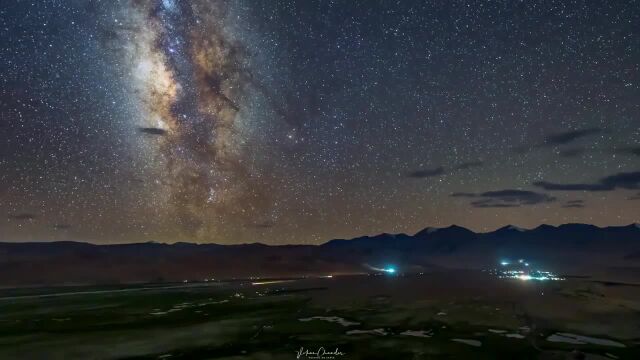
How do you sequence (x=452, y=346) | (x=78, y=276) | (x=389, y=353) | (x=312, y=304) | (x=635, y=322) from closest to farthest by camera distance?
1. (x=389, y=353)
2. (x=452, y=346)
3. (x=635, y=322)
4. (x=312, y=304)
5. (x=78, y=276)

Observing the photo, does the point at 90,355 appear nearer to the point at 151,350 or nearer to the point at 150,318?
the point at 151,350

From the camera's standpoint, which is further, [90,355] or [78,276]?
[78,276]

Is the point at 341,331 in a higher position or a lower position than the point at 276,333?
lower

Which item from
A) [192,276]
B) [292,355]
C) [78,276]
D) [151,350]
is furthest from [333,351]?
[78,276]

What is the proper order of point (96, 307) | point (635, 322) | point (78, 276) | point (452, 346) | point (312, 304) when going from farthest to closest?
1. point (78, 276)
2. point (96, 307)
3. point (312, 304)
4. point (635, 322)
5. point (452, 346)

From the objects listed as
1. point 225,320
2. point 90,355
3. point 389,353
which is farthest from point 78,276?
point 389,353

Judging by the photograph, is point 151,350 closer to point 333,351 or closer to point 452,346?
point 333,351

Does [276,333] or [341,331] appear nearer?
[341,331]

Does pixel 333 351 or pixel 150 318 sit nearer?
pixel 333 351

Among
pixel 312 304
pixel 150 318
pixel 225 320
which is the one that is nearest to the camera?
pixel 225 320
